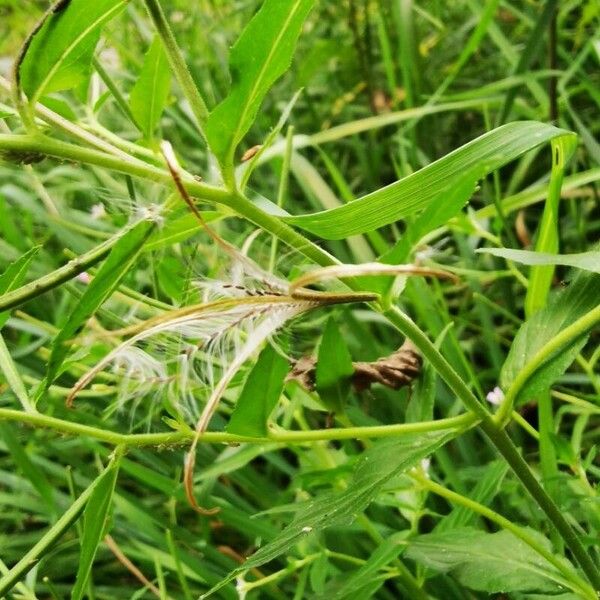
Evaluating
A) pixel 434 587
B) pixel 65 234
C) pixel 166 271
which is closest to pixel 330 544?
pixel 434 587

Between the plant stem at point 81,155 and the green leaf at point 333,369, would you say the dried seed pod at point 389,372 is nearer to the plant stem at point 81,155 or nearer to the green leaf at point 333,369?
the green leaf at point 333,369

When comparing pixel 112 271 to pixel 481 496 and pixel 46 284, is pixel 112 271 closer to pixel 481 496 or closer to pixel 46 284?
pixel 46 284

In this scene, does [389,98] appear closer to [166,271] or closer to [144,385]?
[166,271]

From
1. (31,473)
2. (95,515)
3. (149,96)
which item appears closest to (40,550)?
(95,515)

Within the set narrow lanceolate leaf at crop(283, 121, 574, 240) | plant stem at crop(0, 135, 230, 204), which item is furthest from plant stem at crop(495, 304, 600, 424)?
plant stem at crop(0, 135, 230, 204)

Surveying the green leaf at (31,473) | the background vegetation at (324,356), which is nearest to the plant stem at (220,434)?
the background vegetation at (324,356)

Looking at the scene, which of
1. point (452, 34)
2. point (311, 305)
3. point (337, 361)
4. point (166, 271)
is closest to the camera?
point (311, 305)
